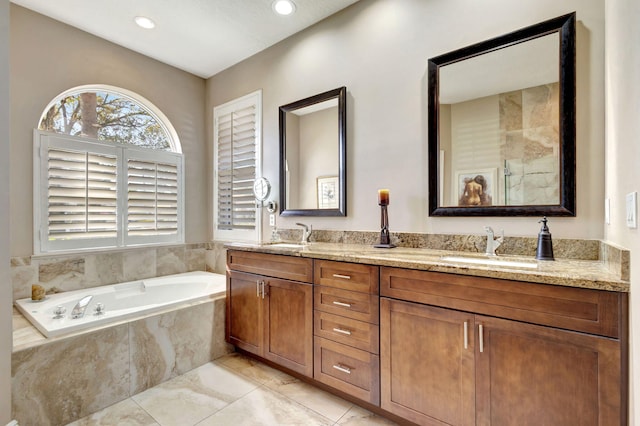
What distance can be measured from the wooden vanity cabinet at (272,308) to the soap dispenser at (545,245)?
128 cm

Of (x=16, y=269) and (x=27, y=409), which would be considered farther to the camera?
(x=16, y=269)

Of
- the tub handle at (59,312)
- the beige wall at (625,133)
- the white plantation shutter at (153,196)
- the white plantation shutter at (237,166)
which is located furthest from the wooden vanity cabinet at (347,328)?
the white plantation shutter at (153,196)

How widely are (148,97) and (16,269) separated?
193cm

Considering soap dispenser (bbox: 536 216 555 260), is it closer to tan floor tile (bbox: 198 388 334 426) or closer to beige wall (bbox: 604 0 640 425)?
beige wall (bbox: 604 0 640 425)

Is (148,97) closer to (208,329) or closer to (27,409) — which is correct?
(208,329)

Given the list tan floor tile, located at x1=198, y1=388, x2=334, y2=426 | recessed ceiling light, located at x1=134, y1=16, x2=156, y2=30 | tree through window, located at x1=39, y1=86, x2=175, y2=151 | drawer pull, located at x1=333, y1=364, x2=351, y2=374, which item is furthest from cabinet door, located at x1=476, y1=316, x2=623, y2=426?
tree through window, located at x1=39, y1=86, x2=175, y2=151

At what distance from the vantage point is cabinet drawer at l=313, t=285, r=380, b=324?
166cm

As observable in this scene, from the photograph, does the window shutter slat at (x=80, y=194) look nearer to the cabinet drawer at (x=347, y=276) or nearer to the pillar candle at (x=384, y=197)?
the cabinet drawer at (x=347, y=276)

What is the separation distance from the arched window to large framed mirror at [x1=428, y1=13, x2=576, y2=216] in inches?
107

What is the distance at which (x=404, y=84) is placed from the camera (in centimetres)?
214

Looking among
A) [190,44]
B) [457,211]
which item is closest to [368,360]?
[457,211]

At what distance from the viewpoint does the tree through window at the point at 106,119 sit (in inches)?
104

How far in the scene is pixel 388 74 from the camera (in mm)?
2217

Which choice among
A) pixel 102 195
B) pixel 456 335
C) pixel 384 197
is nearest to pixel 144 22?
pixel 102 195
